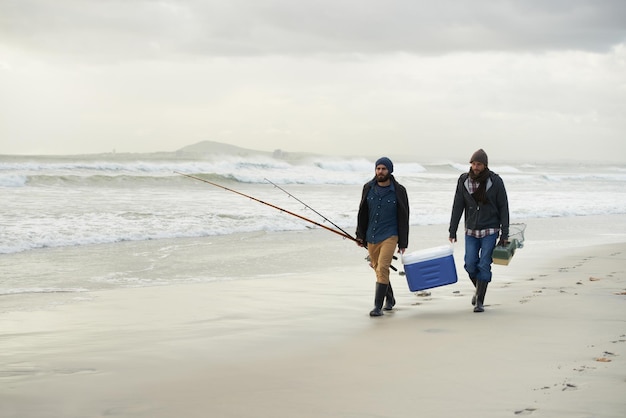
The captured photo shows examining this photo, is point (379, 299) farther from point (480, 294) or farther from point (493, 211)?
point (493, 211)

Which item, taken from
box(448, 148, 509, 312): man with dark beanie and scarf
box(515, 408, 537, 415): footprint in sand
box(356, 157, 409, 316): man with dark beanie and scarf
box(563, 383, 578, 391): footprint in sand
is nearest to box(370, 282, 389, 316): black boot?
box(356, 157, 409, 316): man with dark beanie and scarf

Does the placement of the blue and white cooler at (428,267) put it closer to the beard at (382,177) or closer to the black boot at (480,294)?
the black boot at (480,294)

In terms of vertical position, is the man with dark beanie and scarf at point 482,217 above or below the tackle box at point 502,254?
above

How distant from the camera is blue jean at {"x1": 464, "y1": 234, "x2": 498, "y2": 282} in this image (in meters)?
6.41

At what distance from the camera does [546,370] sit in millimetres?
4219

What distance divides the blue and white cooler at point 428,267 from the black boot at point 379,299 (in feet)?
0.92

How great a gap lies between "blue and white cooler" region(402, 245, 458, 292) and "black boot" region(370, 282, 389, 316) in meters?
0.28

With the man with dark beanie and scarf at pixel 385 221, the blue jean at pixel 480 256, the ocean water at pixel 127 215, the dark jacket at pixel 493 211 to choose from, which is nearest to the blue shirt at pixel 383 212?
→ the man with dark beanie and scarf at pixel 385 221

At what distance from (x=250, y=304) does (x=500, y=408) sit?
12.6 ft

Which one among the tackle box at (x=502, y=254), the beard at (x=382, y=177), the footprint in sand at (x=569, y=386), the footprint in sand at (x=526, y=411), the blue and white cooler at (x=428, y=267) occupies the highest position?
the beard at (x=382, y=177)

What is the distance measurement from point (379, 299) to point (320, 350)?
148cm

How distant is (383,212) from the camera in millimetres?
6414

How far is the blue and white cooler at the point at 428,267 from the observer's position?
655cm

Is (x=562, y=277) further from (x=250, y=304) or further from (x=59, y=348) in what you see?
(x=59, y=348)
